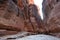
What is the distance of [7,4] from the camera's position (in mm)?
5438

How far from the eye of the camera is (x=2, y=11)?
488 cm

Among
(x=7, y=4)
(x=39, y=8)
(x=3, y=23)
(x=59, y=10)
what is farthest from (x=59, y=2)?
(x=39, y=8)

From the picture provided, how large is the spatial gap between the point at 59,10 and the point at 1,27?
8.22ft

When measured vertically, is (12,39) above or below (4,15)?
below

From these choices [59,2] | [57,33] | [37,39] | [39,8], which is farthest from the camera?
[39,8]

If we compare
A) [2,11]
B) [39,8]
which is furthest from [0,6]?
[39,8]

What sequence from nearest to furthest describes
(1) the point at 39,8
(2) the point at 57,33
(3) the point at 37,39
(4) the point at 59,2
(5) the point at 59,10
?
(3) the point at 37,39 → (2) the point at 57,33 → (5) the point at 59,10 → (4) the point at 59,2 → (1) the point at 39,8

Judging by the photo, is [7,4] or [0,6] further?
[7,4]

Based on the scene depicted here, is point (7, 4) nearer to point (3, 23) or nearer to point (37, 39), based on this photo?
point (3, 23)

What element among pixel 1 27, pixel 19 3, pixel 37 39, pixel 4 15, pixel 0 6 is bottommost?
pixel 37 39

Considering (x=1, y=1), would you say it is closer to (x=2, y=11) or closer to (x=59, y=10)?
(x=2, y=11)

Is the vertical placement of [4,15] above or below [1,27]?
above

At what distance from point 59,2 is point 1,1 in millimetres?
2421

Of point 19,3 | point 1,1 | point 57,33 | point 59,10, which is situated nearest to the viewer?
point 57,33
